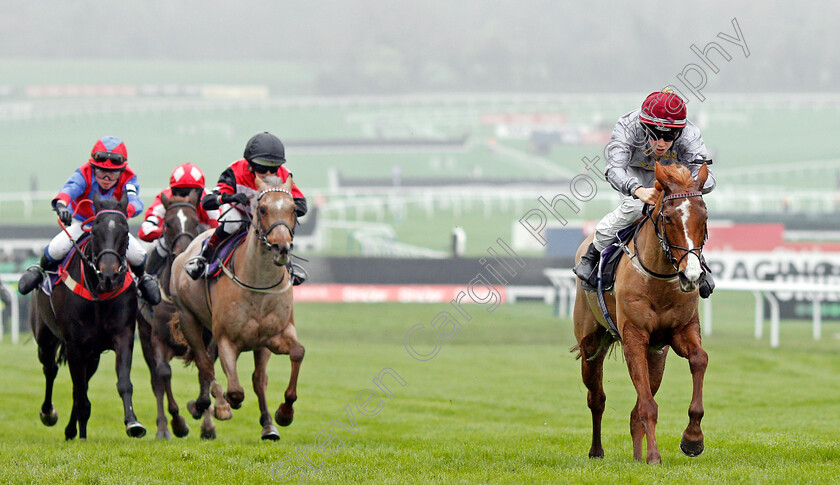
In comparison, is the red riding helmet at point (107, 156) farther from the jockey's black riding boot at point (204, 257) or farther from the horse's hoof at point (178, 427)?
the horse's hoof at point (178, 427)

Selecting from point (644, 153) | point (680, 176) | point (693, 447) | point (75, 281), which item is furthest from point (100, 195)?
point (693, 447)

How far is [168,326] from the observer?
368 inches

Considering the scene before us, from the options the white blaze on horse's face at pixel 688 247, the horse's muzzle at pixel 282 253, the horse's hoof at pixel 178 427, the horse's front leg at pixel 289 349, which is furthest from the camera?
the horse's hoof at pixel 178 427

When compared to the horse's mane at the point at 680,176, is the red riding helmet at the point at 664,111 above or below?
above

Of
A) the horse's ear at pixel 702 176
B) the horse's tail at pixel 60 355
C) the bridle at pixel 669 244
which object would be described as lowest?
the horse's tail at pixel 60 355

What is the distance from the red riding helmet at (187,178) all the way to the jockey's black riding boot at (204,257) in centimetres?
138

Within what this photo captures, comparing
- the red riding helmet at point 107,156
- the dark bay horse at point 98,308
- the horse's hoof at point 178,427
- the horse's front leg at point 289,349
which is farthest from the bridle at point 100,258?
the horse's hoof at point 178,427

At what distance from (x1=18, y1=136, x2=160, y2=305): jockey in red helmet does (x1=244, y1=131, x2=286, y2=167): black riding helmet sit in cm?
→ 88

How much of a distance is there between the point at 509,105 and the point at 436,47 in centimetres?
1717

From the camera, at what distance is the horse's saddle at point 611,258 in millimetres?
6820

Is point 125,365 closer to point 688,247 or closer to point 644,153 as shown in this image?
point 644,153

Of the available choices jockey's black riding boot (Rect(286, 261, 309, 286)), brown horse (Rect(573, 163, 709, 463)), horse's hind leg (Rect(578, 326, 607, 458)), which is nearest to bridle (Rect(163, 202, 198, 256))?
jockey's black riding boot (Rect(286, 261, 309, 286))

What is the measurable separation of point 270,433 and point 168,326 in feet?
5.57

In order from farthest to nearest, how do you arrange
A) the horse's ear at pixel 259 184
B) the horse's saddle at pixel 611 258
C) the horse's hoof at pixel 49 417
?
the horse's hoof at pixel 49 417
the horse's ear at pixel 259 184
the horse's saddle at pixel 611 258
